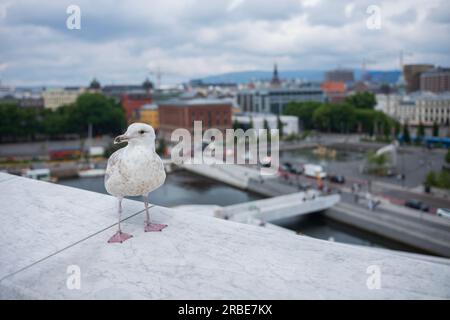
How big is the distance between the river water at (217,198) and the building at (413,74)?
129 feet

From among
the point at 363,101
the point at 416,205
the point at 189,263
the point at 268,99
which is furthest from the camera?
the point at 268,99

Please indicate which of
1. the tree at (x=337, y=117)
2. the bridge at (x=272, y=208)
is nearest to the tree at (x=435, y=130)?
the tree at (x=337, y=117)

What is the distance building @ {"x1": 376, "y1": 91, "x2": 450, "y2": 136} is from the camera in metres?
28.0

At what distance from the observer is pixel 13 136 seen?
32250 mm

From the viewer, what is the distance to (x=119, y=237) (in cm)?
251

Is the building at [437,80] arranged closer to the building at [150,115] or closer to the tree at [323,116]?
the tree at [323,116]

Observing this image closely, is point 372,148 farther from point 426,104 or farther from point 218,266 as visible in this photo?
point 218,266

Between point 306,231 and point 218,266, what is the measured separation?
36.8 ft

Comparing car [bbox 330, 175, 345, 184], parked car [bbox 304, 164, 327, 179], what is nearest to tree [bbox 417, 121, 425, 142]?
parked car [bbox 304, 164, 327, 179]

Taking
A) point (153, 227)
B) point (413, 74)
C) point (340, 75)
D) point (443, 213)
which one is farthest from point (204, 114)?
point (340, 75)

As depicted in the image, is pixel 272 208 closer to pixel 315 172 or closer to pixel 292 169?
pixel 315 172

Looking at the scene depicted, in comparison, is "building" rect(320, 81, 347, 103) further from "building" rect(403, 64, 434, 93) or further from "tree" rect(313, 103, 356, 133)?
"tree" rect(313, 103, 356, 133)

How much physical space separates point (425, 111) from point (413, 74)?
1020 inches

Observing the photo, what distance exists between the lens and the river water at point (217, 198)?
39.6ft
